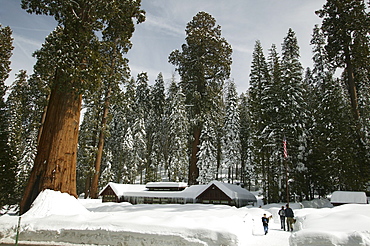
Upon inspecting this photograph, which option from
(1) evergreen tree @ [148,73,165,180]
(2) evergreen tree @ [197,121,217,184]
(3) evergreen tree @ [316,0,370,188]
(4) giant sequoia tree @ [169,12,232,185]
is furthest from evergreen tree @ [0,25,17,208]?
(3) evergreen tree @ [316,0,370,188]

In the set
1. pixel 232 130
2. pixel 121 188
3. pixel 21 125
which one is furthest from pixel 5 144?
pixel 232 130

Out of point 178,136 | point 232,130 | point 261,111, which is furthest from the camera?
point 232,130

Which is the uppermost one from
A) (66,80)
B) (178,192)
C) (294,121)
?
(294,121)

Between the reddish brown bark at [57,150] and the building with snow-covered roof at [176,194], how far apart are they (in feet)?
64.6

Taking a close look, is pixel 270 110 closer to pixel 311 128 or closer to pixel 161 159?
pixel 311 128

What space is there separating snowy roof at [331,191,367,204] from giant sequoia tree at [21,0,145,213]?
23.4 metres

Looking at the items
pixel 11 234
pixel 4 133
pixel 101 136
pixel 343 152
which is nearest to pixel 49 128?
pixel 11 234

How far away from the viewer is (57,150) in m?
10.8

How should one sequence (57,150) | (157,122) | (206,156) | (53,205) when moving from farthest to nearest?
(157,122) < (206,156) < (57,150) < (53,205)

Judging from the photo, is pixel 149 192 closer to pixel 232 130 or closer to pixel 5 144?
pixel 5 144

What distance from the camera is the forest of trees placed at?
1147 centimetres

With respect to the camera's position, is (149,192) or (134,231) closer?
(134,231)

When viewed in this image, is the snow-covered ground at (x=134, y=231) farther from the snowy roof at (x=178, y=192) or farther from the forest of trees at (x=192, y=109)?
the snowy roof at (x=178, y=192)

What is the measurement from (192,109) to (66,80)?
19.4 meters
